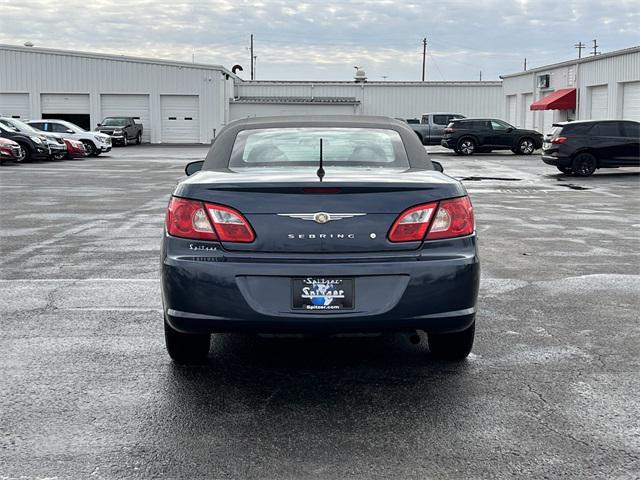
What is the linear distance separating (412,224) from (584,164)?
20.6 m

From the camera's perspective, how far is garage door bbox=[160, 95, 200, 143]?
170 ft

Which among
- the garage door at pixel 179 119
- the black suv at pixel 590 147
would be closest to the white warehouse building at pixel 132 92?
the garage door at pixel 179 119

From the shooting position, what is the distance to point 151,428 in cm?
411

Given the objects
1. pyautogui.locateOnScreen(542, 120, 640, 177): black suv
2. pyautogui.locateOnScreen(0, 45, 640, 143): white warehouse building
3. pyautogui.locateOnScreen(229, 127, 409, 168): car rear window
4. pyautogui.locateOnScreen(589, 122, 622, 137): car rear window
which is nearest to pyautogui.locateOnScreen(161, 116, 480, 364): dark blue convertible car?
pyautogui.locateOnScreen(229, 127, 409, 168): car rear window

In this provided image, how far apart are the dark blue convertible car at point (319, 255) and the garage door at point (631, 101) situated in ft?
108

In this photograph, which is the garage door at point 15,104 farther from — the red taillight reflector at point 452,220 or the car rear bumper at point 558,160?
the red taillight reflector at point 452,220

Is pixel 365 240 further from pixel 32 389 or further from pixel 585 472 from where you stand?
pixel 32 389

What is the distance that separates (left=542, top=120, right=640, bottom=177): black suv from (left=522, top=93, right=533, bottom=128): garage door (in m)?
27.0

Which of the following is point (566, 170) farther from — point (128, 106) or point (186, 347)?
point (128, 106)

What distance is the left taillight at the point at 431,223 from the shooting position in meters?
4.45

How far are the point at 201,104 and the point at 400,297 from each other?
48.8 m

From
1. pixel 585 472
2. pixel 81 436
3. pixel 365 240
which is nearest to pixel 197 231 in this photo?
pixel 365 240

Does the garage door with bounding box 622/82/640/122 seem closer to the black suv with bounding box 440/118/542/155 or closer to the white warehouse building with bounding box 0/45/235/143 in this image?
the black suv with bounding box 440/118/542/155

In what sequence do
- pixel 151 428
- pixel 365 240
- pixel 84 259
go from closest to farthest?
pixel 151 428 → pixel 365 240 → pixel 84 259
